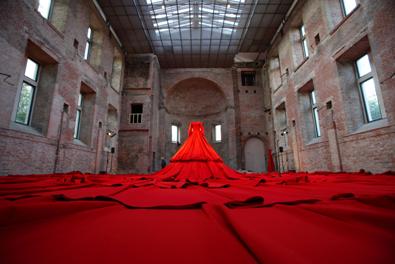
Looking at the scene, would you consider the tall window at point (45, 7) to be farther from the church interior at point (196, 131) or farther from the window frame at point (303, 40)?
the window frame at point (303, 40)

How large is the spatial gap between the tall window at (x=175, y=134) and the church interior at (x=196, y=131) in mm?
171

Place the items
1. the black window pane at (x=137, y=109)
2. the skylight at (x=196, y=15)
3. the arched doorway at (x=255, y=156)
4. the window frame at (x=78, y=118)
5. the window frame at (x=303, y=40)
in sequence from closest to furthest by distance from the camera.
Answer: the window frame at (x=78, y=118), the window frame at (x=303, y=40), the skylight at (x=196, y=15), the black window pane at (x=137, y=109), the arched doorway at (x=255, y=156)

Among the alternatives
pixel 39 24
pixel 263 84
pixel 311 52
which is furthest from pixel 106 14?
pixel 263 84

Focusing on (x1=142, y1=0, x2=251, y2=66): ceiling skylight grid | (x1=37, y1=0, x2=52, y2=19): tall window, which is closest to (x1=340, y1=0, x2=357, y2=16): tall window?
(x1=142, y1=0, x2=251, y2=66): ceiling skylight grid

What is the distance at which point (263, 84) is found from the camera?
606 inches

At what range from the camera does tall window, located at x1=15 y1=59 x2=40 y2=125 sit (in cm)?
613

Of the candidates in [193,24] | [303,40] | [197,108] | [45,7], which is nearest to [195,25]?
[193,24]

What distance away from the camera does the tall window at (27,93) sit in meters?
6.13

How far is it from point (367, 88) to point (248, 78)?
10.8 m

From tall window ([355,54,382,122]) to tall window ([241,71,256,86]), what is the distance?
9870mm

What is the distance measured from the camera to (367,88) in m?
6.50

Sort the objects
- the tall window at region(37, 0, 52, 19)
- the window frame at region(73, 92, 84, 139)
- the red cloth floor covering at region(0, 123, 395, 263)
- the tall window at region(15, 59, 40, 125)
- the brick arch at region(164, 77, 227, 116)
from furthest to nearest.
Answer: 1. the brick arch at region(164, 77, 227, 116)
2. the window frame at region(73, 92, 84, 139)
3. the tall window at region(37, 0, 52, 19)
4. the tall window at region(15, 59, 40, 125)
5. the red cloth floor covering at region(0, 123, 395, 263)

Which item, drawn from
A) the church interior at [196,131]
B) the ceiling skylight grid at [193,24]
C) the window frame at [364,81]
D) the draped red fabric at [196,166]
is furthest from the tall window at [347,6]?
the draped red fabric at [196,166]

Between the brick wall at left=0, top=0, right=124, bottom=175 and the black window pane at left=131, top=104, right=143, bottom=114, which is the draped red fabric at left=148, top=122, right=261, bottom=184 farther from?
the black window pane at left=131, top=104, right=143, bottom=114
